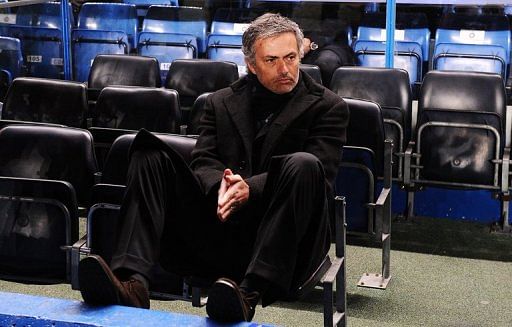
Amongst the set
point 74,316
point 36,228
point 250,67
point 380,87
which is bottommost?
point 36,228

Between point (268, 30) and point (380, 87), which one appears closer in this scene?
point (268, 30)

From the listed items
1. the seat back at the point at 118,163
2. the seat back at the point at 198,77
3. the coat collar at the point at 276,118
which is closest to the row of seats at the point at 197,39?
the seat back at the point at 198,77

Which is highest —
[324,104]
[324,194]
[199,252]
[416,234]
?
[324,104]

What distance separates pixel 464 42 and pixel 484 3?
0.53 meters

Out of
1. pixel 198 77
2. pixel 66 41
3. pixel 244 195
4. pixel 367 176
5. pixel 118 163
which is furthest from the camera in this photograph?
pixel 66 41

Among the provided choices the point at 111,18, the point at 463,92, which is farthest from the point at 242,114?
the point at 111,18

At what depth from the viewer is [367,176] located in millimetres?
3699

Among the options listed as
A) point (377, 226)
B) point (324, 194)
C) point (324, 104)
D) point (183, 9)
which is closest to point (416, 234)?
point (377, 226)

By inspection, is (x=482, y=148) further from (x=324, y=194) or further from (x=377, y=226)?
(x=324, y=194)

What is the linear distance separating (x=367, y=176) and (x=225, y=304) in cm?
169

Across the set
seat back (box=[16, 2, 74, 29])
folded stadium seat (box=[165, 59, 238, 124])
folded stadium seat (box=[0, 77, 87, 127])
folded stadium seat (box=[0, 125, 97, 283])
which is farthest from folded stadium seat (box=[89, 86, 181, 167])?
seat back (box=[16, 2, 74, 29])

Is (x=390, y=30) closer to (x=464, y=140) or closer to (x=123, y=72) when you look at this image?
(x=464, y=140)

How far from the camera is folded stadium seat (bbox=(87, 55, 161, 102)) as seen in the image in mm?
4965

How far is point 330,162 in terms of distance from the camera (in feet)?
8.79
